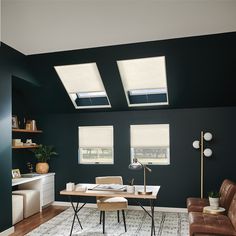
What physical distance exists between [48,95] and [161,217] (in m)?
3.41

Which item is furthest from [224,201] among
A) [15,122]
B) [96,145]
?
[15,122]

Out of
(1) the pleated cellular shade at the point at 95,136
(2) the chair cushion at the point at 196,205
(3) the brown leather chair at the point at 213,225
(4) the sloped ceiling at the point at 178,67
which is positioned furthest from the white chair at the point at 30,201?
(3) the brown leather chair at the point at 213,225

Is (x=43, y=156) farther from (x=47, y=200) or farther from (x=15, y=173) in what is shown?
(x=47, y=200)

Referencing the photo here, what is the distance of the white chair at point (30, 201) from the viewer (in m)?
4.96

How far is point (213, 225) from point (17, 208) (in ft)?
11.1

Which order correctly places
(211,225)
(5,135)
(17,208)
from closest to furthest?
(211,225)
(5,135)
(17,208)

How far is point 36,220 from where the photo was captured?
4.86 m

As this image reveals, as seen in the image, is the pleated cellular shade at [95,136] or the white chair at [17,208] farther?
the pleated cellular shade at [95,136]

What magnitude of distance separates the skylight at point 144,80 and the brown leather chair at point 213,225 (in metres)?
2.60

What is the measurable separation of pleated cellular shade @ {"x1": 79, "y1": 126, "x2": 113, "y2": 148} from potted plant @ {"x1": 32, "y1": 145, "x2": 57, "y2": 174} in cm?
72

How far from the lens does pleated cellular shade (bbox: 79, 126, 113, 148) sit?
585 cm

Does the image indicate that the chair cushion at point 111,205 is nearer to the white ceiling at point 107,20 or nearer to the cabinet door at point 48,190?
the cabinet door at point 48,190

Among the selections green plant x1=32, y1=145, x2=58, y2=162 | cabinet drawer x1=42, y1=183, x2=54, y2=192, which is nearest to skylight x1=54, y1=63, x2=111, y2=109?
green plant x1=32, y1=145, x2=58, y2=162

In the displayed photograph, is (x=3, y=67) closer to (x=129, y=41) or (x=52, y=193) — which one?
(x=129, y=41)
